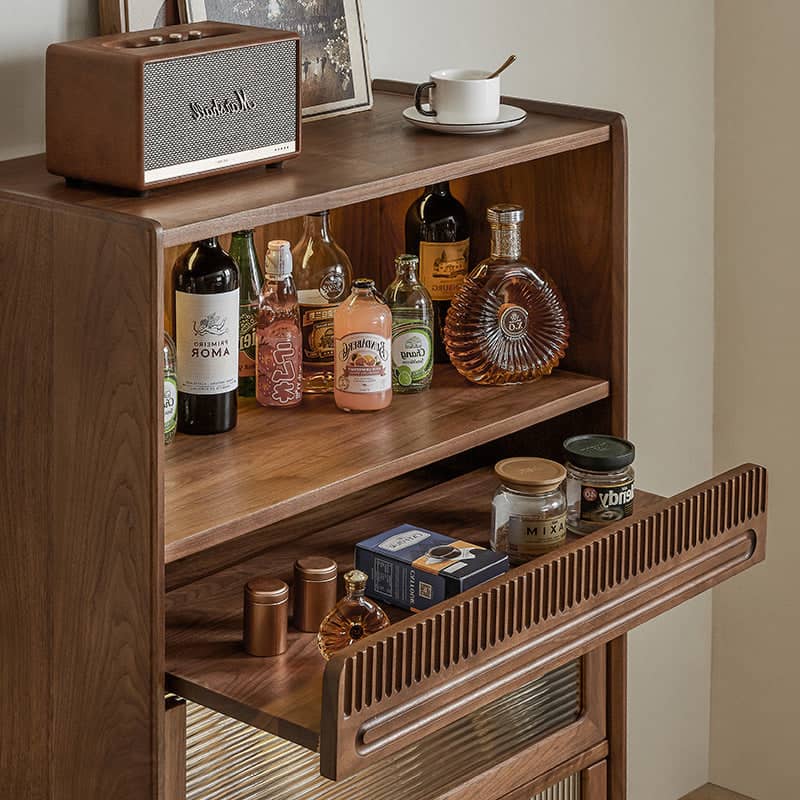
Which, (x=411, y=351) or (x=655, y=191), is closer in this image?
(x=411, y=351)

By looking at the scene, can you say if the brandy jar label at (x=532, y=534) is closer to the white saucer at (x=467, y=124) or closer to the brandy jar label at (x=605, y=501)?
the brandy jar label at (x=605, y=501)

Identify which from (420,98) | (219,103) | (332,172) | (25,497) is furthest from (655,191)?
(25,497)

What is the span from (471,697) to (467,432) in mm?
337

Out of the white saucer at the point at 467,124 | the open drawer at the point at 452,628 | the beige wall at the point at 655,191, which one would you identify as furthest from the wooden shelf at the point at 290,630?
the beige wall at the point at 655,191

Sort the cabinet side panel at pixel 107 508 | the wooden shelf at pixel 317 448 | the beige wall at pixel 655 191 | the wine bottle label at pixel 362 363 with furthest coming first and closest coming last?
the beige wall at pixel 655 191
the wine bottle label at pixel 362 363
the wooden shelf at pixel 317 448
the cabinet side panel at pixel 107 508

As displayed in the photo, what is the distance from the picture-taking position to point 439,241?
189 centimetres

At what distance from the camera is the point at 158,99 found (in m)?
1.40

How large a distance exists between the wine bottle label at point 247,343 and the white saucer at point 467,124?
0.29 meters

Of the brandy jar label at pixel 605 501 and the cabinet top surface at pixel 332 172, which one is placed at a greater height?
the cabinet top surface at pixel 332 172

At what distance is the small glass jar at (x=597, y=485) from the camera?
1758 millimetres

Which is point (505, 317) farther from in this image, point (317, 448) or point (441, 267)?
point (317, 448)

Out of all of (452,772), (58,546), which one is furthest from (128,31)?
(452,772)

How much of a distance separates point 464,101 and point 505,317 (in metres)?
0.27

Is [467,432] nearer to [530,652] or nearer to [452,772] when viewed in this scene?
[530,652]
